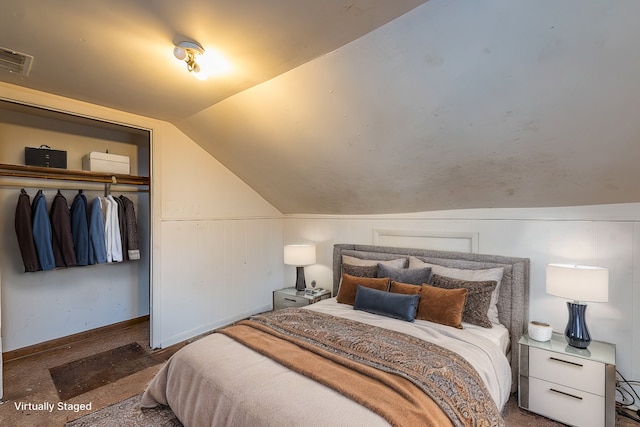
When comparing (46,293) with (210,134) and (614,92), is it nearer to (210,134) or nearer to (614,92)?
(210,134)

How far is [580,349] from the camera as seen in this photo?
2.03 meters

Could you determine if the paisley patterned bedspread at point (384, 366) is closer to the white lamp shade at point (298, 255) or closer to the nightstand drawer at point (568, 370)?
the nightstand drawer at point (568, 370)

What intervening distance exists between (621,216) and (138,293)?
473 cm

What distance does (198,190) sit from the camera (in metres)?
3.41

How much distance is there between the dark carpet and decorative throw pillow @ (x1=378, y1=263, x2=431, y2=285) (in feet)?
7.54

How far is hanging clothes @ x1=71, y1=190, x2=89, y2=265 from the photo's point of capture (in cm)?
292

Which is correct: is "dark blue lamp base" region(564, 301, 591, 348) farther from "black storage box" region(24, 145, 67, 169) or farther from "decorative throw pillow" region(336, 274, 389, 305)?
"black storage box" region(24, 145, 67, 169)

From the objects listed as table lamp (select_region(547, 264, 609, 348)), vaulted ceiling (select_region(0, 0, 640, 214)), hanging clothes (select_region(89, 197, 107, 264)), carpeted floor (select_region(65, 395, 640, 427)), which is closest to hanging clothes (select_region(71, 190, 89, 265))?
hanging clothes (select_region(89, 197, 107, 264))

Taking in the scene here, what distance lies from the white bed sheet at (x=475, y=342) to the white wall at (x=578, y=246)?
584 millimetres

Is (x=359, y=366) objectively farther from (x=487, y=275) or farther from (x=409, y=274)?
(x=487, y=275)

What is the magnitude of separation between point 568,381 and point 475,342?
640mm

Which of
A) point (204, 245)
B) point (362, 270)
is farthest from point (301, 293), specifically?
point (204, 245)

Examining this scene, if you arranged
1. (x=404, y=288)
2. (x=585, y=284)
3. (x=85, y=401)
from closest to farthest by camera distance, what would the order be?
1. (x=585, y=284)
2. (x=85, y=401)
3. (x=404, y=288)

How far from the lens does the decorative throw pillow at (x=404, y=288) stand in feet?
8.11
